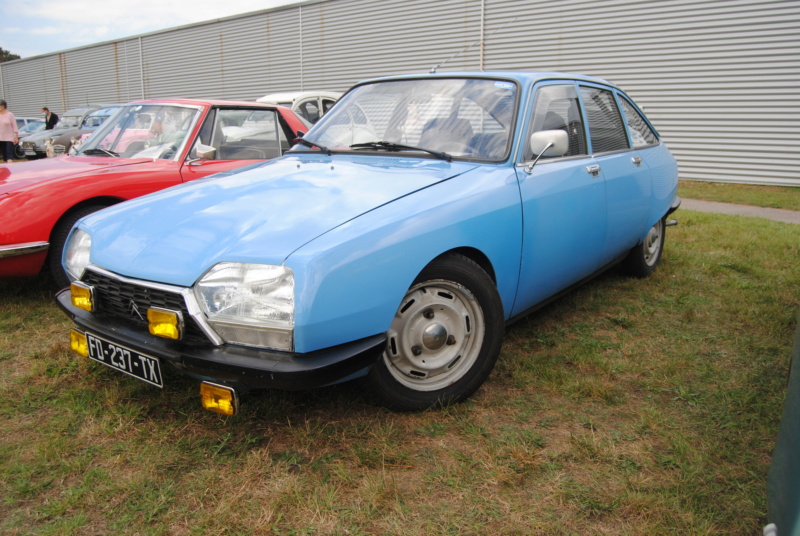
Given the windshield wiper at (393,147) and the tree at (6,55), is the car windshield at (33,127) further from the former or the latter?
the tree at (6,55)

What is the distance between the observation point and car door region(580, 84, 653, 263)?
3.71m

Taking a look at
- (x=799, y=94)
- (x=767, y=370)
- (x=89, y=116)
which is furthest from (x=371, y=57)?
(x=767, y=370)

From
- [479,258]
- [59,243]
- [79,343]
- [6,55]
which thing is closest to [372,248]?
[479,258]

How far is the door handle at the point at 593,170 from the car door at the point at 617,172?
0.04 meters

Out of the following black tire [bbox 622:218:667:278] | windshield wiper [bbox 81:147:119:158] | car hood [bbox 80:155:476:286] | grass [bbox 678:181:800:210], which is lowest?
grass [bbox 678:181:800:210]

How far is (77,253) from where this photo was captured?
2.70m

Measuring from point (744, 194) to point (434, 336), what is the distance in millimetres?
9973

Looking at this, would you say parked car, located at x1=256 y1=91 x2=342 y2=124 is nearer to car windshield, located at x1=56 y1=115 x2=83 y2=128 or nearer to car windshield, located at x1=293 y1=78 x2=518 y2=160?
car windshield, located at x1=293 y1=78 x2=518 y2=160

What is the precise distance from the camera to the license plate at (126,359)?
7.38 ft

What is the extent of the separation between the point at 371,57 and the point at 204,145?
13.4 meters

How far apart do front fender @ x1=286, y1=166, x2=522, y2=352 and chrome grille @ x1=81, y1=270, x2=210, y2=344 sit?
1.46 feet

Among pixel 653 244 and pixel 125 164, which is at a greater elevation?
pixel 125 164

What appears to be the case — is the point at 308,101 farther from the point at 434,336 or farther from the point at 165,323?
the point at 165,323

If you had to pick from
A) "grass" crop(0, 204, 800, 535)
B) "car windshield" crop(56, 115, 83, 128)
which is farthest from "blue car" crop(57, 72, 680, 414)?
"car windshield" crop(56, 115, 83, 128)
